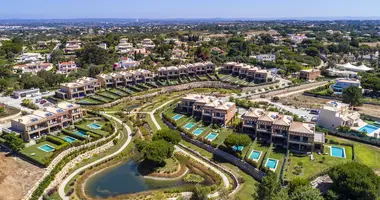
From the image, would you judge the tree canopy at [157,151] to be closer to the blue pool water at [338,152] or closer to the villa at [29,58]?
the blue pool water at [338,152]

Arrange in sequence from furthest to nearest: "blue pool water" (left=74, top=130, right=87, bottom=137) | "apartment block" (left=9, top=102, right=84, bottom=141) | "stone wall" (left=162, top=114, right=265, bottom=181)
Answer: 1. "blue pool water" (left=74, top=130, right=87, bottom=137)
2. "apartment block" (left=9, top=102, right=84, bottom=141)
3. "stone wall" (left=162, top=114, right=265, bottom=181)

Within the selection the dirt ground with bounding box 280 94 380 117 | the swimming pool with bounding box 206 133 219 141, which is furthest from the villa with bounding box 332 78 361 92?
the swimming pool with bounding box 206 133 219 141

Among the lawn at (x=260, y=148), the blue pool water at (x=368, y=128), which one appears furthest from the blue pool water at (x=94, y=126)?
the blue pool water at (x=368, y=128)

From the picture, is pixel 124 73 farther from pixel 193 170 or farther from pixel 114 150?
pixel 193 170

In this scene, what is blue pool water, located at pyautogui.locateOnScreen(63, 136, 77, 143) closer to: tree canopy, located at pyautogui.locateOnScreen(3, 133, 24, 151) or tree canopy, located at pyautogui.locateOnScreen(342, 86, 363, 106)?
tree canopy, located at pyautogui.locateOnScreen(3, 133, 24, 151)

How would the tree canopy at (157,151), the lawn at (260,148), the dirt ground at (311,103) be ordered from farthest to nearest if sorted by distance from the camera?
the dirt ground at (311,103), the lawn at (260,148), the tree canopy at (157,151)

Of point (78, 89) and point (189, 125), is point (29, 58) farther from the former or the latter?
point (189, 125)
